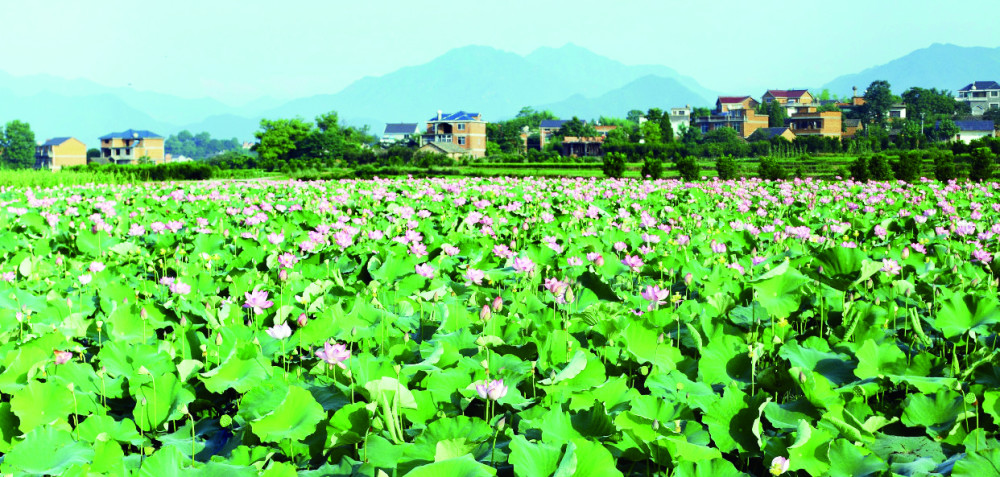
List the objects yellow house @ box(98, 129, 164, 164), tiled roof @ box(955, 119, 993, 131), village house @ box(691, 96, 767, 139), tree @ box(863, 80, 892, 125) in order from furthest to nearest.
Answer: village house @ box(691, 96, 767, 139) < tree @ box(863, 80, 892, 125) < yellow house @ box(98, 129, 164, 164) < tiled roof @ box(955, 119, 993, 131)

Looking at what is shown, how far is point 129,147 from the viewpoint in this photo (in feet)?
385

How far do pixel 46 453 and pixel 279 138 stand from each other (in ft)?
309

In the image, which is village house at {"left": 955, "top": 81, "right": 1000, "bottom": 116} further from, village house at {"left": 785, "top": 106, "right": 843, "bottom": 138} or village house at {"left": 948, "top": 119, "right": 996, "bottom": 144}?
village house at {"left": 785, "top": 106, "right": 843, "bottom": 138}

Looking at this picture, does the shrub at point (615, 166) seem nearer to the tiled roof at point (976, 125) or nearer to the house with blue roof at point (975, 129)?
the house with blue roof at point (975, 129)

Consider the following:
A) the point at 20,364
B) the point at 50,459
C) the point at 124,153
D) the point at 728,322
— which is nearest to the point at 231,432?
the point at 50,459

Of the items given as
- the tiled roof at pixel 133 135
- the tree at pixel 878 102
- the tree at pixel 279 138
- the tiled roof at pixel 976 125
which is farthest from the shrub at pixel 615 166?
the tiled roof at pixel 133 135

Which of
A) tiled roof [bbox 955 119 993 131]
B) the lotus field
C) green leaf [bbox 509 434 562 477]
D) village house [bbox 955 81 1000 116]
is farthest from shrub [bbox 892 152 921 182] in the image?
village house [bbox 955 81 1000 116]

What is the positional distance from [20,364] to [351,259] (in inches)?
88.9

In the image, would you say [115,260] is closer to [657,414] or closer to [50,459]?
[50,459]

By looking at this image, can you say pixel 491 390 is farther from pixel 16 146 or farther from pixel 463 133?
pixel 16 146

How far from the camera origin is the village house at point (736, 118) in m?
118

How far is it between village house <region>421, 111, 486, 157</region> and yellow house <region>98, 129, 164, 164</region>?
4442cm

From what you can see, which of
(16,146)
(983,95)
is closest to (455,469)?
(16,146)

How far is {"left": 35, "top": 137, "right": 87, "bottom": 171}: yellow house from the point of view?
108562mm
